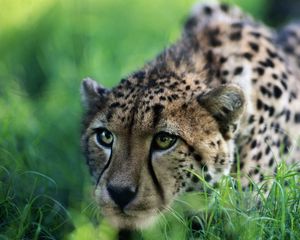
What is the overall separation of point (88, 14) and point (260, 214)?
6.90 metres

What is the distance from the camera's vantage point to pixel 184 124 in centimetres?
464

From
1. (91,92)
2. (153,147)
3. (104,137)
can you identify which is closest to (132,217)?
(153,147)

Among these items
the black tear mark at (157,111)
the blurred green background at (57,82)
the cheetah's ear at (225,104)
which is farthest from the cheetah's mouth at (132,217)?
the cheetah's ear at (225,104)

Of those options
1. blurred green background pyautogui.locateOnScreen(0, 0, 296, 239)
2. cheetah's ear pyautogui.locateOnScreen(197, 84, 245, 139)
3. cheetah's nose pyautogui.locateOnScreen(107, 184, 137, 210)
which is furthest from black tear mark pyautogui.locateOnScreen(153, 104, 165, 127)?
blurred green background pyautogui.locateOnScreen(0, 0, 296, 239)

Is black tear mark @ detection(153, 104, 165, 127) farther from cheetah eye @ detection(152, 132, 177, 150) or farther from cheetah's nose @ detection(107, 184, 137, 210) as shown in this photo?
cheetah's nose @ detection(107, 184, 137, 210)

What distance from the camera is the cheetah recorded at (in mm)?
4508

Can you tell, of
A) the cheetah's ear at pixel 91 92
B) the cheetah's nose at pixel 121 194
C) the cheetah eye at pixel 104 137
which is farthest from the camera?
the cheetah's ear at pixel 91 92

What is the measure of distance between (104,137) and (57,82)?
3.64 meters

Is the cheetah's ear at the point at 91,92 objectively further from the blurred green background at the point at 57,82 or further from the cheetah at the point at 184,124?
the blurred green background at the point at 57,82

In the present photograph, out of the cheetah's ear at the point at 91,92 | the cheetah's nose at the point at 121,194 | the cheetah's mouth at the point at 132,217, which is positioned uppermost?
the cheetah's ear at the point at 91,92

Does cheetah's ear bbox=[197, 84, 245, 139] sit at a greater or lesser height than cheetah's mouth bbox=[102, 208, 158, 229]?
greater

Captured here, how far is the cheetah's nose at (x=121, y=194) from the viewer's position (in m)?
4.38

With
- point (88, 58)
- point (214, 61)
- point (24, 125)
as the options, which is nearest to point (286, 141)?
point (214, 61)

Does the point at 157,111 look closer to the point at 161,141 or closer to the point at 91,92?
the point at 161,141
